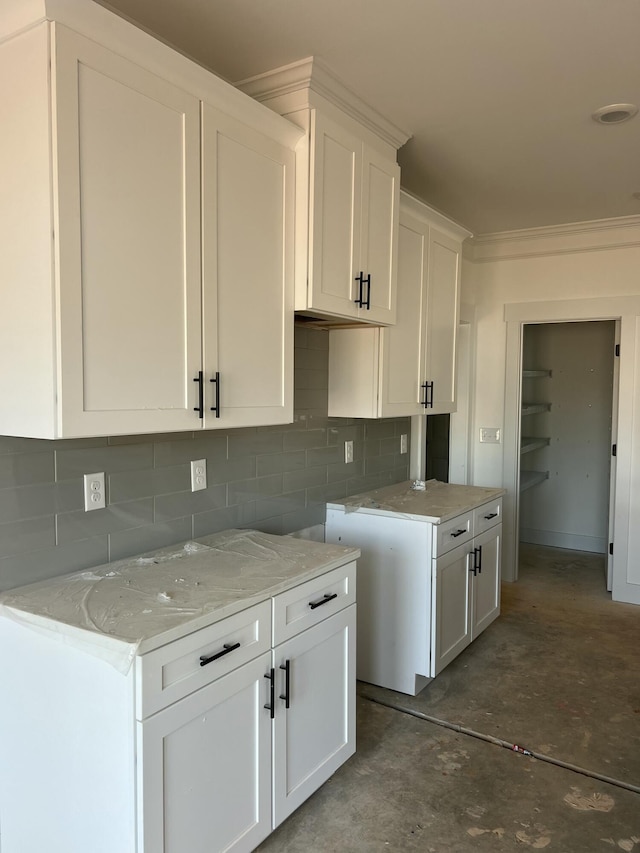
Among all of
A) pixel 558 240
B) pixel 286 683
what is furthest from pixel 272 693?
pixel 558 240

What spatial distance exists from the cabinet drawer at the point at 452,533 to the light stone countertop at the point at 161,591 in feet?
2.37

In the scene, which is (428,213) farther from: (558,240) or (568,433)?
(568,433)

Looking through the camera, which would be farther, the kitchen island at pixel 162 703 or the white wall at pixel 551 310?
the white wall at pixel 551 310

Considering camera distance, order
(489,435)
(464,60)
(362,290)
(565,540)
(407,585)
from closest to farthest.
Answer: (464,60) < (362,290) < (407,585) < (489,435) < (565,540)

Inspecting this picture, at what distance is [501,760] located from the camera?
8.34ft

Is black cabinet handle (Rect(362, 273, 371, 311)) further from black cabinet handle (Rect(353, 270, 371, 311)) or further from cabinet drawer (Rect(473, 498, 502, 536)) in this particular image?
cabinet drawer (Rect(473, 498, 502, 536))

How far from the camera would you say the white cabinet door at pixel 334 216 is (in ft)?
7.68

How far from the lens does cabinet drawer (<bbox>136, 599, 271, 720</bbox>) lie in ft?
4.85

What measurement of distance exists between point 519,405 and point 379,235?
2429mm

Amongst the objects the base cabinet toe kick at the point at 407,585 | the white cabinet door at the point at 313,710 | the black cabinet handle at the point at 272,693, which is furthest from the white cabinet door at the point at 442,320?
the black cabinet handle at the point at 272,693

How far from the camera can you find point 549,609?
4250 mm

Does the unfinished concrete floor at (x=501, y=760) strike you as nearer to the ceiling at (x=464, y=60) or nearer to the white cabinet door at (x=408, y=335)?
the white cabinet door at (x=408, y=335)

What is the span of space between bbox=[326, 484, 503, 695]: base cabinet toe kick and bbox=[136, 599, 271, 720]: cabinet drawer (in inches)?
48.6

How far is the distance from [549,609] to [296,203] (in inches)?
129
